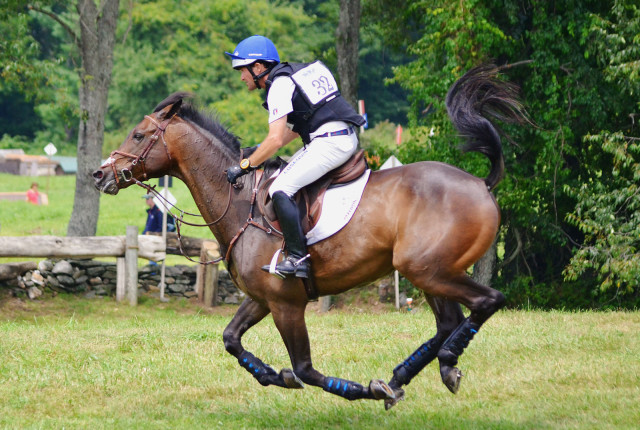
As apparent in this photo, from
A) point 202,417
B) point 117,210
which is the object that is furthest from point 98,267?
point 117,210

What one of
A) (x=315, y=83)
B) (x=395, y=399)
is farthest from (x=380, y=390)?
(x=315, y=83)

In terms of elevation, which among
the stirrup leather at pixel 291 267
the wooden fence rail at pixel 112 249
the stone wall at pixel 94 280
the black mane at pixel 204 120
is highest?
the black mane at pixel 204 120

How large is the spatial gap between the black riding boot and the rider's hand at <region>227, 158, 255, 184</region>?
0.40 m

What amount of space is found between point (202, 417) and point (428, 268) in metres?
2.46

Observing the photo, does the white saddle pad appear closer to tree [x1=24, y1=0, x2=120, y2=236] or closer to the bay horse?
the bay horse

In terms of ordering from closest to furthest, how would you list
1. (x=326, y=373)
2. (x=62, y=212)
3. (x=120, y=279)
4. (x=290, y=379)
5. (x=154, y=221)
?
(x=290, y=379) → (x=326, y=373) → (x=120, y=279) → (x=154, y=221) → (x=62, y=212)

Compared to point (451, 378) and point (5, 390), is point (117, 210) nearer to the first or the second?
point (5, 390)

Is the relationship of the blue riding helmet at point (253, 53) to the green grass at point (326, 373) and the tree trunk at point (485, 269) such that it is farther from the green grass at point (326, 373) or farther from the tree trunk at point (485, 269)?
the tree trunk at point (485, 269)

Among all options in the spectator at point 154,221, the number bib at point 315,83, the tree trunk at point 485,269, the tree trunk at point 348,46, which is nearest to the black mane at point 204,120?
the number bib at point 315,83

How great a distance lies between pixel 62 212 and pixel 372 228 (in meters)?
28.4

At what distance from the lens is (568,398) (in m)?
7.26

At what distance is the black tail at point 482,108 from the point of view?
639cm

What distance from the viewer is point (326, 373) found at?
329 inches

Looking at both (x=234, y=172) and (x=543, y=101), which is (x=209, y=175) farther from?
(x=543, y=101)
